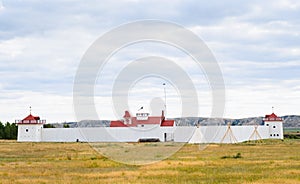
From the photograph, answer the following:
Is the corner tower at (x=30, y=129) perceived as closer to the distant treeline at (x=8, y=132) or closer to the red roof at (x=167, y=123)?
the distant treeline at (x=8, y=132)

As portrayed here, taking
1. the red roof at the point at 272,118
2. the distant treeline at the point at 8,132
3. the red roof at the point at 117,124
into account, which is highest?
the red roof at the point at 272,118

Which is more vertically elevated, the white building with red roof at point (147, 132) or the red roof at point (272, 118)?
the red roof at point (272, 118)

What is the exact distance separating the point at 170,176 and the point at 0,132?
8679cm

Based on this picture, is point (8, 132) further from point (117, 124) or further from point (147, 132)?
point (147, 132)

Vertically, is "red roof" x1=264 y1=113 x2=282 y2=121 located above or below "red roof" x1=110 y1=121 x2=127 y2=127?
above

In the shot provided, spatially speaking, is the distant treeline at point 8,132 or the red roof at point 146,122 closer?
the red roof at point 146,122

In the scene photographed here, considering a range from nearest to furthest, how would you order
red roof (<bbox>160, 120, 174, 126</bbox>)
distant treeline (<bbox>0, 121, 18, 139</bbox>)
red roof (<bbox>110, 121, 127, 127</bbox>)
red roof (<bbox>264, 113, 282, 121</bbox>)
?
red roof (<bbox>160, 120, 174, 126</bbox>) → red roof (<bbox>110, 121, 127, 127</bbox>) → red roof (<bbox>264, 113, 282, 121</bbox>) → distant treeline (<bbox>0, 121, 18, 139</bbox>)

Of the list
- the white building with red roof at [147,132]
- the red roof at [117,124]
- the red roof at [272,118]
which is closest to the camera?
the white building with red roof at [147,132]

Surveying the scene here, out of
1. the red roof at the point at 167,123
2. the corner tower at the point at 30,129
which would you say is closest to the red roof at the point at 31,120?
the corner tower at the point at 30,129

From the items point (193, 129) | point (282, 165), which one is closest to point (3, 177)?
point (282, 165)

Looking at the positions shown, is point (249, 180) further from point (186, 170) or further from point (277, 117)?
point (277, 117)

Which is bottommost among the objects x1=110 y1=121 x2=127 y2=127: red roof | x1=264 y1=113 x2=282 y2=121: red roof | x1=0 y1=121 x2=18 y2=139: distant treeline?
x1=0 y1=121 x2=18 y2=139: distant treeline

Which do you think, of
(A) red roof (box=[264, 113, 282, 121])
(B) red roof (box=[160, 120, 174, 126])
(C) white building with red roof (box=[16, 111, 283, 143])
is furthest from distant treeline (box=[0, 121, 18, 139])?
(A) red roof (box=[264, 113, 282, 121])

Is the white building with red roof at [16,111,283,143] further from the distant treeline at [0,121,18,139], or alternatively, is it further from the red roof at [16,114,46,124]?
the distant treeline at [0,121,18,139]
